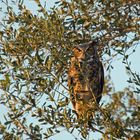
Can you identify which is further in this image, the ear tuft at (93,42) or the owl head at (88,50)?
the owl head at (88,50)

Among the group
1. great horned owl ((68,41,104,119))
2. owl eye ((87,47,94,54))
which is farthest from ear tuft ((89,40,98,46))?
owl eye ((87,47,94,54))

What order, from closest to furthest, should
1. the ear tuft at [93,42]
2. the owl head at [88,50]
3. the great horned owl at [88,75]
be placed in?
the great horned owl at [88,75]
the ear tuft at [93,42]
the owl head at [88,50]

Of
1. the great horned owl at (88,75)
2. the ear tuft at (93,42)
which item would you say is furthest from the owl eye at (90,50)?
the ear tuft at (93,42)

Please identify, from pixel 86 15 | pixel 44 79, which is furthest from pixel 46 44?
pixel 86 15

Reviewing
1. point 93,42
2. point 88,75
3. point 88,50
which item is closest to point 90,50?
point 88,50

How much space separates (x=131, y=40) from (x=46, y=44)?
143cm

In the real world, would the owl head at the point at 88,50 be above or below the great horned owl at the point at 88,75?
above

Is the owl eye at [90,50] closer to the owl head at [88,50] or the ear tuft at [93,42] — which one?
the owl head at [88,50]

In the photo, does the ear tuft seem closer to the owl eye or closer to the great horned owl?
the great horned owl

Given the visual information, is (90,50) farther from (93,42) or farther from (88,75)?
(88,75)

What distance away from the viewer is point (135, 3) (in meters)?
5.07

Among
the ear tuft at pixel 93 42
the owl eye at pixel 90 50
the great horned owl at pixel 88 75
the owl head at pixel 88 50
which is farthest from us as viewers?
the owl eye at pixel 90 50

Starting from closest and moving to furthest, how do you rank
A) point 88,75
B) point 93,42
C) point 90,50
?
1. point 88,75
2. point 93,42
3. point 90,50

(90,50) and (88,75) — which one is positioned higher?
(90,50)
